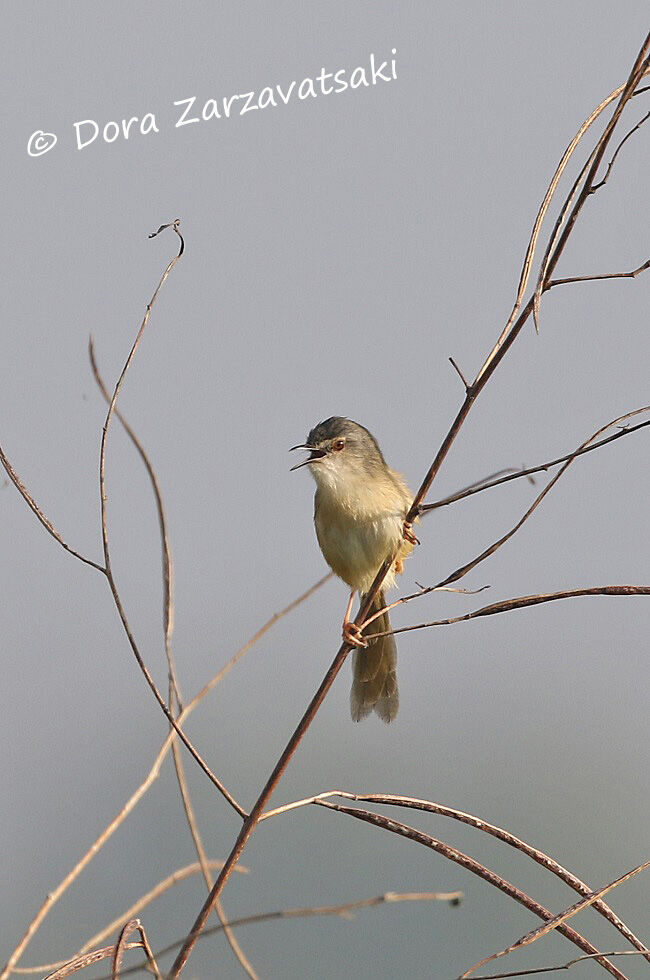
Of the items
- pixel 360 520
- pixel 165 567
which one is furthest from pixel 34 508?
pixel 360 520

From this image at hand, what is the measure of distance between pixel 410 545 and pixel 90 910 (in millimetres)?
15000

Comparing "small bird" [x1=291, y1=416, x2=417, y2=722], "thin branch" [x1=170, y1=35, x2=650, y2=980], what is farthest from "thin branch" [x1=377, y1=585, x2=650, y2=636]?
"small bird" [x1=291, y1=416, x2=417, y2=722]

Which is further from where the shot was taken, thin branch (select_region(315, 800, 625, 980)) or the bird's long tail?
the bird's long tail

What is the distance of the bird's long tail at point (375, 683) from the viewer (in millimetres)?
4449

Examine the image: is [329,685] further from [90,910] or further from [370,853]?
[370,853]

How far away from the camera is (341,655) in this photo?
1700 millimetres

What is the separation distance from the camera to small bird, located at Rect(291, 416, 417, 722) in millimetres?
4535

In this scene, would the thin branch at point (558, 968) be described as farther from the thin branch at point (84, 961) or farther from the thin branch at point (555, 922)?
the thin branch at point (84, 961)

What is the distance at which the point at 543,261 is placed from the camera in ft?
5.81

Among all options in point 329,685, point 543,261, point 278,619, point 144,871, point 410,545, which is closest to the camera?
point 329,685

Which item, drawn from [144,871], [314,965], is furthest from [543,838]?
[144,871]

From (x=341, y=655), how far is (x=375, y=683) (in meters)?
2.91

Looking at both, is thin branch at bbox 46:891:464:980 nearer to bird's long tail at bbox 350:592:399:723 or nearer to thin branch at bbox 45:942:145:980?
thin branch at bbox 45:942:145:980

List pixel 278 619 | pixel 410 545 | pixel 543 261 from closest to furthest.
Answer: pixel 543 261, pixel 278 619, pixel 410 545
